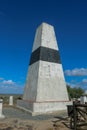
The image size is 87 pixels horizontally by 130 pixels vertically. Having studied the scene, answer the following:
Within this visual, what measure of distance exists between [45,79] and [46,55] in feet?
10.6

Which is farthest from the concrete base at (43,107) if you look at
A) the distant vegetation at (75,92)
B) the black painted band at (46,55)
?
the distant vegetation at (75,92)

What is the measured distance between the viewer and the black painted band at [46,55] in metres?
17.5

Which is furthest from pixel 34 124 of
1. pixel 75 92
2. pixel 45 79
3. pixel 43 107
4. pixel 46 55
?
pixel 75 92

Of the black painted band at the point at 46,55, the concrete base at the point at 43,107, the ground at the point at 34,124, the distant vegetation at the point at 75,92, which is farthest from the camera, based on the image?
the distant vegetation at the point at 75,92

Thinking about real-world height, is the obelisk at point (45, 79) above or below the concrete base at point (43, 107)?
above

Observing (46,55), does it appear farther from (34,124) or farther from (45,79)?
(34,124)

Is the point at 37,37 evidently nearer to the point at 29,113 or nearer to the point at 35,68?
the point at 35,68

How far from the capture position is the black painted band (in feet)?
57.3

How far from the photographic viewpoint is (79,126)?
877 cm

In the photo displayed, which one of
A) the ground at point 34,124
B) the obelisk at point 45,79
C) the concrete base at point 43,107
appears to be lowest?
the ground at point 34,124

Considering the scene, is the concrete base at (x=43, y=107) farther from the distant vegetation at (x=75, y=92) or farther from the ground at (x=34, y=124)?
the distant vegetation at (x=75, y=92)

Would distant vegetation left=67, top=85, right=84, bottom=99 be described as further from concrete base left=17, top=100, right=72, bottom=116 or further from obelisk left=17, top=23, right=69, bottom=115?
concrete base left=17, top=100, right=72, bottom=116

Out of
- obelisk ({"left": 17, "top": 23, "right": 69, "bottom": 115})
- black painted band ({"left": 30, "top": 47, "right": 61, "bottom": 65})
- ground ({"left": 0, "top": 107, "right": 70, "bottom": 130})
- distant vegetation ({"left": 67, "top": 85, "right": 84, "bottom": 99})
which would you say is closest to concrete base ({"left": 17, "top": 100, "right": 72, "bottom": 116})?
obelisk ({"left": 17, "top": 23, "right": 69, "bottom": 115})

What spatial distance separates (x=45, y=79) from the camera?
54.4ft
